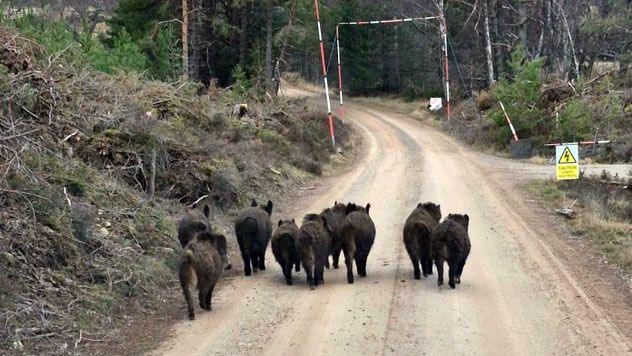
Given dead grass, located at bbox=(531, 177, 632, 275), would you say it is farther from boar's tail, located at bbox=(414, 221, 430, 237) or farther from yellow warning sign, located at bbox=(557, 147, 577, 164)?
boar's tail, located at bbox=(414, 221, 430, 237)

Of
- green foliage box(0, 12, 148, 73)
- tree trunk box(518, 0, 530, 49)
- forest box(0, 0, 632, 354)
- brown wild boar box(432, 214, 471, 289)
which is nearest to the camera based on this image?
forest box(0, 0, 632, 354)

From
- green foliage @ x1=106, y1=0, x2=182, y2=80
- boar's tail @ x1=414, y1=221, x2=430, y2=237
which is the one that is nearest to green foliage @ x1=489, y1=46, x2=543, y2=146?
green foliage @ x1=106, y1=0, x2=182, y2=80

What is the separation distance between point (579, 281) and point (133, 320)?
650 centimetres

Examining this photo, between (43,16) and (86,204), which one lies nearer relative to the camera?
(86,204)

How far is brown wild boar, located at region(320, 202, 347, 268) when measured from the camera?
11859 millimetres

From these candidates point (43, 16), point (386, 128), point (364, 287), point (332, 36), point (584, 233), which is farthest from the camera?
point (332, 36)

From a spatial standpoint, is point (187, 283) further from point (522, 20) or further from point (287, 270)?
point (522, 20)

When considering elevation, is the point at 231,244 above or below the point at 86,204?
below

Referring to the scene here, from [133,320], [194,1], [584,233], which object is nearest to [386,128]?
[194,1]

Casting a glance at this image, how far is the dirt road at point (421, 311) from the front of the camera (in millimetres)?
8383

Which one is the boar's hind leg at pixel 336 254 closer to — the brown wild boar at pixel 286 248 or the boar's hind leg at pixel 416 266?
the brown wild boar at pixel 286 248

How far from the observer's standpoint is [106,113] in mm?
15906

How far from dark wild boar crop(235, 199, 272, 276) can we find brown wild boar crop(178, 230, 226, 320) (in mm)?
1552

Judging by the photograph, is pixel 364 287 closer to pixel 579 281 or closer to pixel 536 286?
pixel 536 286
